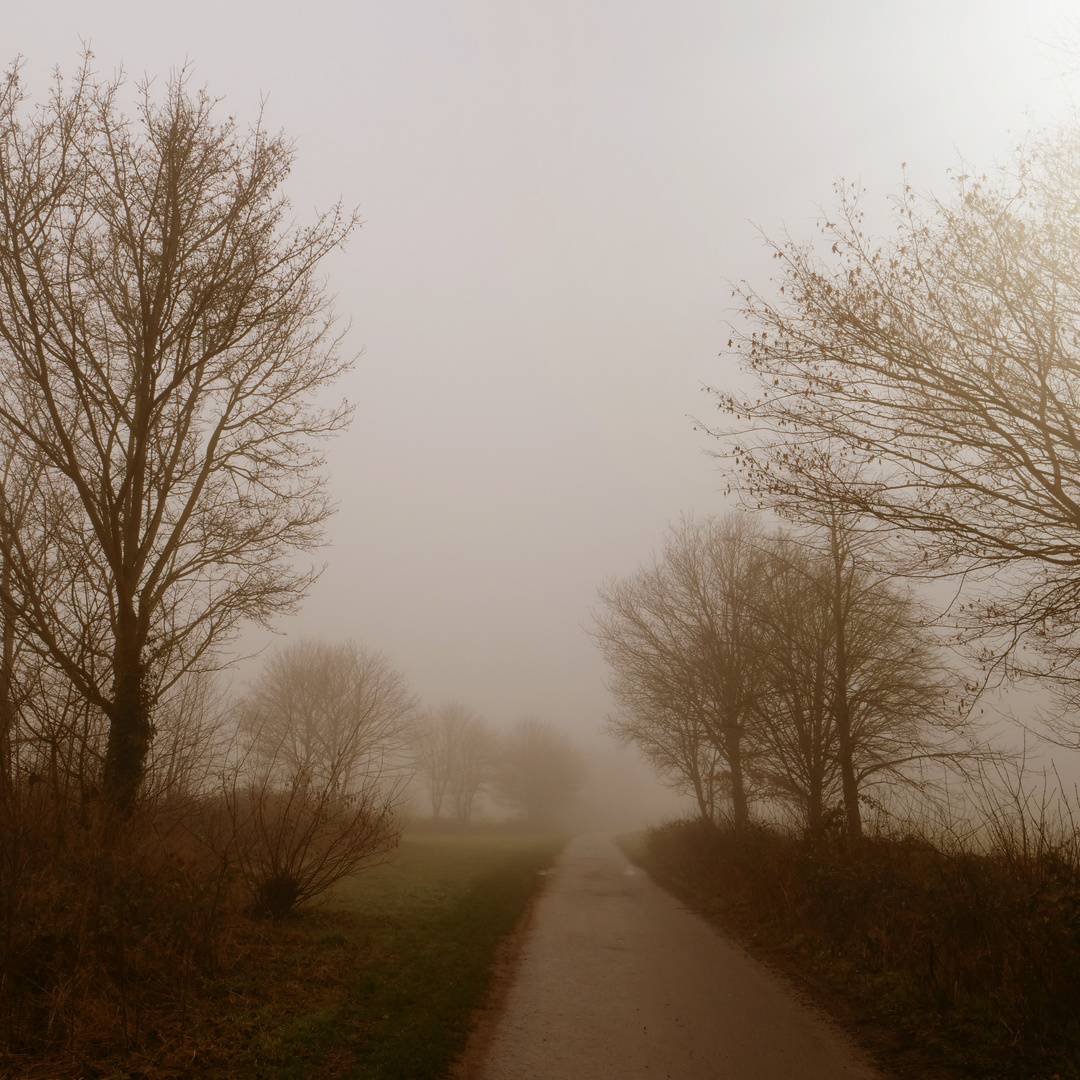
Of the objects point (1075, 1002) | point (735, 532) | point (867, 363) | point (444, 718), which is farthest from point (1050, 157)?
point (444, 718)

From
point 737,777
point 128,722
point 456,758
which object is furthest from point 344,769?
point 456,758

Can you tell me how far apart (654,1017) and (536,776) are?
217 feet

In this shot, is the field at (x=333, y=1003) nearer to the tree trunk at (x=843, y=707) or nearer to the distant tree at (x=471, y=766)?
the tree trunk at (x=843, y=707)

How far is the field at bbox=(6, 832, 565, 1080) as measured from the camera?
552 cm

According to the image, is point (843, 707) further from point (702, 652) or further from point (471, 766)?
point (471, 766)

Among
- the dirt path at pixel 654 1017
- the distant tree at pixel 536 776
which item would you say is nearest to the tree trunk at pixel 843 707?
the dirt path at pixel 654 1017

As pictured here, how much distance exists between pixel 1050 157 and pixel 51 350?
11489 mm

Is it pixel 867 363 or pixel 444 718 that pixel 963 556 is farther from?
pixel 444 718

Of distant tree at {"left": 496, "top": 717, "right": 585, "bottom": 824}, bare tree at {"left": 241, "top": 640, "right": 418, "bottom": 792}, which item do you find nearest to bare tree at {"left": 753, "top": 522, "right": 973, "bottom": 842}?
bare tree at {"left": 241, "top": 640, "right": 418, "bottom": 792}

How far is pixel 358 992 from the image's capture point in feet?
25.2

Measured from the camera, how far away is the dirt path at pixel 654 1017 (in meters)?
5.96

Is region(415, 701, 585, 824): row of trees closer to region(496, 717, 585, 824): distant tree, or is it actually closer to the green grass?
region(496, 717, 585, 824): distant tree

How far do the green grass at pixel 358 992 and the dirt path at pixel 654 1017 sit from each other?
2.00 ft

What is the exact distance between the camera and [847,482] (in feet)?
23.5
